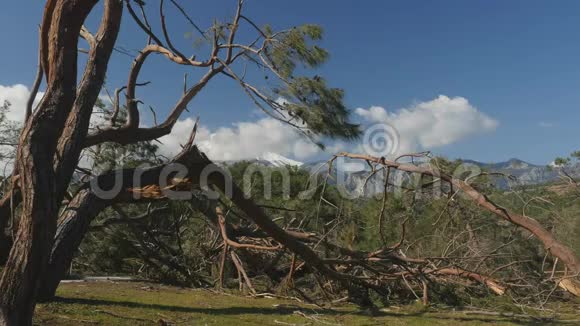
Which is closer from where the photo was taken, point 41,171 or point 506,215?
point 41,171

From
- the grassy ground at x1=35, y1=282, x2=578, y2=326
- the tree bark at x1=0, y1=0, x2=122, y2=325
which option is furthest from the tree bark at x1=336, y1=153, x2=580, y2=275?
the tree bark at x1=0, y1=0, x2=122, y2=325

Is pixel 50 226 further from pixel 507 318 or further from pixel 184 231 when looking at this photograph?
pixel 184 231

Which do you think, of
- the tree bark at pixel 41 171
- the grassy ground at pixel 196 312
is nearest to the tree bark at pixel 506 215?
the grassy ground at pixel 196 312

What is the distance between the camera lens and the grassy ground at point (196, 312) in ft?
12.5

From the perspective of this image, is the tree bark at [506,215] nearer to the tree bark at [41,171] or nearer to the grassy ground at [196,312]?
the grassy ground at [196,312]

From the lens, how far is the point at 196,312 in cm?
436

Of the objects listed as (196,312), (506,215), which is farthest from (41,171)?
(506,215)

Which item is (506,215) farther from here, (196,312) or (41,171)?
(41,171)

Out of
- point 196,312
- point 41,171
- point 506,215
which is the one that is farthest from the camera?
point 506,215

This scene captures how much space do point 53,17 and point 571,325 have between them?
5019 mm

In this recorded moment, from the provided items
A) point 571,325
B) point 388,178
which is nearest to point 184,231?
point 388,178

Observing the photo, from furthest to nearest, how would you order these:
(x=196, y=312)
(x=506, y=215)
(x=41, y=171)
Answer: (x=506, y=215), (x=196, y=312), (x=41, y=171)

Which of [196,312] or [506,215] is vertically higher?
[506,215]

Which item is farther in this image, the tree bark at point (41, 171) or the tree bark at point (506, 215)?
the tree bark at point (506, 215)
